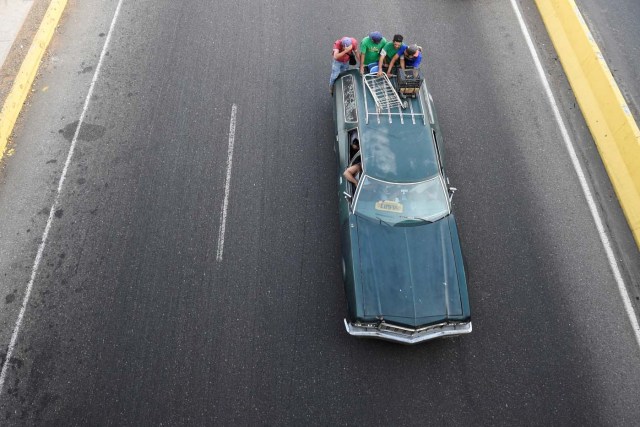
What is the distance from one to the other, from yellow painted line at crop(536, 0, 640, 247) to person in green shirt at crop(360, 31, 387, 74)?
4812mm

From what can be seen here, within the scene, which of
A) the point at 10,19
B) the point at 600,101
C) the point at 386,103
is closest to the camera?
the point at 386,103

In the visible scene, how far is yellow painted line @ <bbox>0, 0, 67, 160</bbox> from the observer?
856 cm

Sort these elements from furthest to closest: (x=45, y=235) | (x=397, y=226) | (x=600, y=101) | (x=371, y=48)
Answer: (x=600, y=101), (x=371, y=48), (x=45, y=235), (x=397, y=226)

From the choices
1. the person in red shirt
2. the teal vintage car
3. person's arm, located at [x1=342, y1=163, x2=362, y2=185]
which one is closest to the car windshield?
the teal vintage car

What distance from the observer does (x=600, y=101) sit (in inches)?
354

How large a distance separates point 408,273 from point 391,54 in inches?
177

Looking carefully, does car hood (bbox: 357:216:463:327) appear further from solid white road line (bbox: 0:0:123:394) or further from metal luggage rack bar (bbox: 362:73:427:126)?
solid white road line (bbox: 0:0:123:394)

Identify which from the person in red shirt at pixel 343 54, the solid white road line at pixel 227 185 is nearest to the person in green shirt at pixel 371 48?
the person in red shirt at pixel 343 54

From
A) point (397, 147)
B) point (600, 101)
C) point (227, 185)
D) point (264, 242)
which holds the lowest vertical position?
point (264, 242)

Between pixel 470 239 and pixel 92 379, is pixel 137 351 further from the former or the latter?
pixel 470 239

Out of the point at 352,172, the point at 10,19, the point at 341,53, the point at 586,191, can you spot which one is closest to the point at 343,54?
the point at 341,53

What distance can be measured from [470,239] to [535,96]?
13.8 ft

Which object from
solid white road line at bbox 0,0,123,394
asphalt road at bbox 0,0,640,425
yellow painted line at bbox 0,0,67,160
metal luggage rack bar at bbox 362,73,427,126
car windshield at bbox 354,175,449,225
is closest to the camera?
asphalt road at bbox 0,0,640,425

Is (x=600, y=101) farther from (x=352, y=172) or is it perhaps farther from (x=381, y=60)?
(x=352, y=172)
